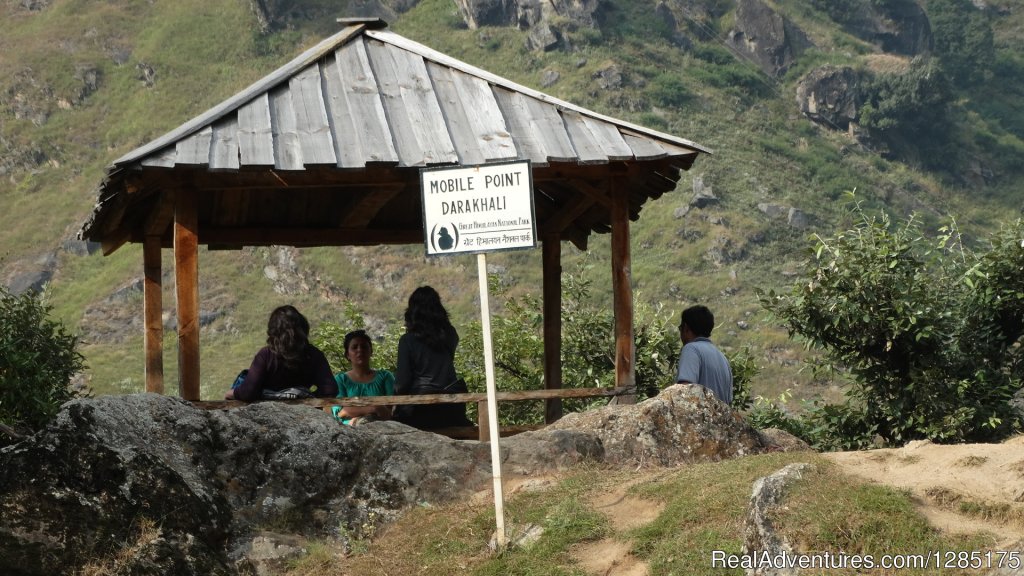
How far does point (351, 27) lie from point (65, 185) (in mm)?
48174

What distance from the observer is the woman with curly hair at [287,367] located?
8.53 meters

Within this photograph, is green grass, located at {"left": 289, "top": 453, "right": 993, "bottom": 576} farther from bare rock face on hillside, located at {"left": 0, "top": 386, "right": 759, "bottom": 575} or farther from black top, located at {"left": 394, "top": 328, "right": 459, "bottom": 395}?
black top, located at {"left": 394, "top": 328, "right": 459, "bottom": 395}

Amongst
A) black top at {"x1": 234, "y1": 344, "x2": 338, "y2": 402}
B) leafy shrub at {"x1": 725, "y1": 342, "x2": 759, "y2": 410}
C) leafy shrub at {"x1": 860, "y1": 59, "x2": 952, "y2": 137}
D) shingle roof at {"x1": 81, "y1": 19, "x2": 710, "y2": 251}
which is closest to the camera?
black top at {"x1": 234, "y1": 344, "x2": 338, "y2": 402}

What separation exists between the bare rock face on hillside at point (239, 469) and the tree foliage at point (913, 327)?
219 centimetres

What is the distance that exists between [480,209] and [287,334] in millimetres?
2041

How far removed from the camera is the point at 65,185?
182ft

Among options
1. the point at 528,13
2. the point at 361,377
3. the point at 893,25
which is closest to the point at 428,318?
the point at 361,377

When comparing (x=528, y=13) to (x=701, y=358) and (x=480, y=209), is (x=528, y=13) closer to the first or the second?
(x=701, y=358)

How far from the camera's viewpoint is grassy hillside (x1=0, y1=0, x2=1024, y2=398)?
43500 mm

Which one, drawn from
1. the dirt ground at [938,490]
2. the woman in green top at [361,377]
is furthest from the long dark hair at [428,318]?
the dirt ground at [938,490]

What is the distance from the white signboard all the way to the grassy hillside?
27.4m

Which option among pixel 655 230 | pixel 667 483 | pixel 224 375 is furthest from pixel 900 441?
pixel 655 230

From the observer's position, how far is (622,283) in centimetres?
991

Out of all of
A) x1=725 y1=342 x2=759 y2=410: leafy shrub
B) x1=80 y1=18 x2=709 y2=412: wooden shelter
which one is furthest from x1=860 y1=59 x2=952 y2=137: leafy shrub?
x1=80 y1=18 x2=709 y2=412: wooden shelter
